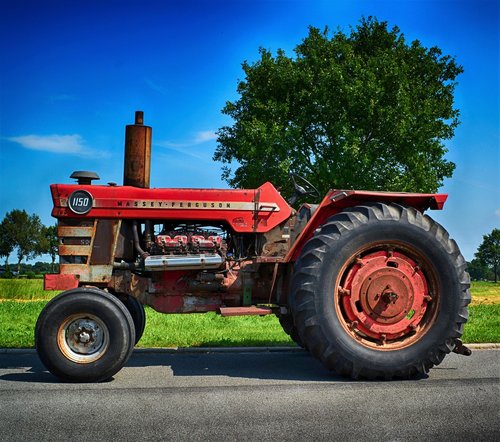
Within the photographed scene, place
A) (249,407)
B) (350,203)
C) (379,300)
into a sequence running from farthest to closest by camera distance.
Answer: (350,203) → (379,300) → (249,407)

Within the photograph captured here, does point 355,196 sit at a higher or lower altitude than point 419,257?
higher

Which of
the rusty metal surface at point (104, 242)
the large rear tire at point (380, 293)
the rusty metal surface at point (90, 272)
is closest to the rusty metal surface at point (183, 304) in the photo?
the rusty metal surface at point (90, 272)

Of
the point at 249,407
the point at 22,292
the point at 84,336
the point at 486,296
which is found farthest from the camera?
the point at 486,296

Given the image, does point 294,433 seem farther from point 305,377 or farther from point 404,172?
point 404,172

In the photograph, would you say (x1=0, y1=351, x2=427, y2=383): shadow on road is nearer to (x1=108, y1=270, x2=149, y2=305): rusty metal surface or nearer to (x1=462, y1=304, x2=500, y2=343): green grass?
(x1=108, y1=270, x2=149, y2=305): rusty metal surface

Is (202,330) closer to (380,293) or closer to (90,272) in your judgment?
(90,272)

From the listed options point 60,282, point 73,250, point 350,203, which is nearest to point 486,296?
point 350,203

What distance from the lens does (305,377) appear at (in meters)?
6.49

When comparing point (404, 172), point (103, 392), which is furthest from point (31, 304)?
point (404, 172)

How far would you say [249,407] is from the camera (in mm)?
5109

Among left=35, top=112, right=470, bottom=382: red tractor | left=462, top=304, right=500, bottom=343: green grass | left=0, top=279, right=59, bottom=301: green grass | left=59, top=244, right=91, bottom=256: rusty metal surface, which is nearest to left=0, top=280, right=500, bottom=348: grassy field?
left=462, top=304, right=500, bottom=343: green grass

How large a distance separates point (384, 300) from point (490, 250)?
89.8 meters

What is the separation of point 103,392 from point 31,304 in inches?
424

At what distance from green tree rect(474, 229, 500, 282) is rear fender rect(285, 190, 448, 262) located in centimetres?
8684
